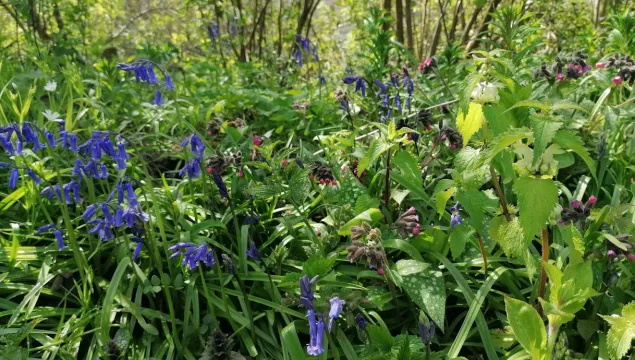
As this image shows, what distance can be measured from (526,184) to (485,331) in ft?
2.35

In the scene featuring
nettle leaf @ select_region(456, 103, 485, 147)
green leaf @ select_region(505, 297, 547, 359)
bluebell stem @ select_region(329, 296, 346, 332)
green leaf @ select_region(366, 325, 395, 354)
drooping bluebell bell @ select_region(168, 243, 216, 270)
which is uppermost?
nettle leaf @ select_region(456, 103, 485, 147)

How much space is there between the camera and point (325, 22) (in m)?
9.70

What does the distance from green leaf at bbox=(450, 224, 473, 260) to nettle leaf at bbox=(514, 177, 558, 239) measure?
54 centimetres

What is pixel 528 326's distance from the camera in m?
1.47

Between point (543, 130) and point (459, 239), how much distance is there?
0.72 metres

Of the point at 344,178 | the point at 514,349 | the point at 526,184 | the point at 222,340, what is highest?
the point at 526,184

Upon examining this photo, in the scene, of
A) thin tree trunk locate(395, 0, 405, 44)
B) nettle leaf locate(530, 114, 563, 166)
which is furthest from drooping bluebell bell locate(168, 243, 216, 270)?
thin tree trunk locate(395, 0, 405, 44)

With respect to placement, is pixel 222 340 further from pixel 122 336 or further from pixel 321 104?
pixel 321 104

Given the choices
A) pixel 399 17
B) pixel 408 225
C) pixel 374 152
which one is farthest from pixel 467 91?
pixel 399 17

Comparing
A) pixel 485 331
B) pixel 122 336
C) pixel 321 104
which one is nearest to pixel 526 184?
pixel 485 331

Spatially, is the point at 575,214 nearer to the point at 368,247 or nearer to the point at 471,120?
the point at 471,120

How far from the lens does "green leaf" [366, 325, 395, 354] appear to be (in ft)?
5.43

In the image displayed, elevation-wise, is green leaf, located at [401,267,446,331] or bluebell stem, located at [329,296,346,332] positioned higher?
bluebell stem, located at [329,296,346,332]

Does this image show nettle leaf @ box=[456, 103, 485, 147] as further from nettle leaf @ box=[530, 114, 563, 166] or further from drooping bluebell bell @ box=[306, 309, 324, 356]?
drooping bluebell bell @ box=[306, 309, 324, 356]
